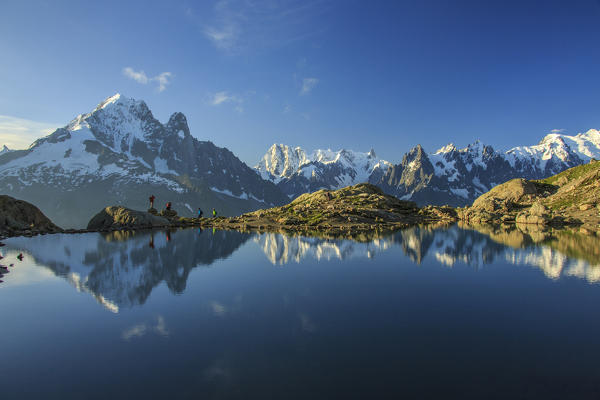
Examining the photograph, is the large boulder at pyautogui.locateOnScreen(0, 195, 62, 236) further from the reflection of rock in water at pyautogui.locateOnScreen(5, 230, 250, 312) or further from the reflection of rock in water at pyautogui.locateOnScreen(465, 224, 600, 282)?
the reflection of rock in water at pyautogui.locateOnScreen(465, 224, 600, 282)

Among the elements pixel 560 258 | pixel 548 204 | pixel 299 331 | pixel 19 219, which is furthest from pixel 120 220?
pixel 548 204

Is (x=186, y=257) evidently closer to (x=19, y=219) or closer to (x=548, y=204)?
(x=19, y=219)

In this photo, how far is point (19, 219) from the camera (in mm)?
61875

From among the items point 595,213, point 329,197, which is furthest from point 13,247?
point 595,213

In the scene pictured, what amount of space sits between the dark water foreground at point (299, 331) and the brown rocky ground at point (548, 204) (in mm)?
77722

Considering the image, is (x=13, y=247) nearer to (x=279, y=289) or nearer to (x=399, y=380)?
(x=279, y=289)

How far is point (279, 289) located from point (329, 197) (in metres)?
92.2

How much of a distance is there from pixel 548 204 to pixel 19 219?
525ft

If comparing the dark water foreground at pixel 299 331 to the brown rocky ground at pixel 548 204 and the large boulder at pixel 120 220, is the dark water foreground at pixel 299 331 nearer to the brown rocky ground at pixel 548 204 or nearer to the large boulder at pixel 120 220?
the large boulder at pixel 120 220

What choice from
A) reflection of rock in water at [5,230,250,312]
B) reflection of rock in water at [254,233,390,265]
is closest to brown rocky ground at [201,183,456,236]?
reflection of rock in water at [254,233,390,265]

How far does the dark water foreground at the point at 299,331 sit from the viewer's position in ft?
38.5

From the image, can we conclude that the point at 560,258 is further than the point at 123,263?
Yes

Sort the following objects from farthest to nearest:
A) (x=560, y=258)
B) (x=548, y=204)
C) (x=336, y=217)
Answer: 1. (x=548, y=204)
2. (x=336, y=217)
3. (x=560, y=258)

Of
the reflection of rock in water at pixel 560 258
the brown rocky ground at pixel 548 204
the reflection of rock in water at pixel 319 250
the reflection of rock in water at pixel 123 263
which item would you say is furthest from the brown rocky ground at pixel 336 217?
the reflection of rock in water at pixel 123 263
